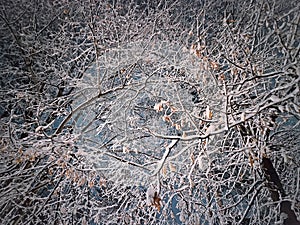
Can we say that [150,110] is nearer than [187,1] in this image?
Yes

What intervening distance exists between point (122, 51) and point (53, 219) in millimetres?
3049

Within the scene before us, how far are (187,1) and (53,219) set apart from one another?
16.1ft

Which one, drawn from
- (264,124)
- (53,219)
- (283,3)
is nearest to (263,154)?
(264,124)

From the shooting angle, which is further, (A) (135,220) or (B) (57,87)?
(B) (57,87)

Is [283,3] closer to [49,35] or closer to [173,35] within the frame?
[173,35]

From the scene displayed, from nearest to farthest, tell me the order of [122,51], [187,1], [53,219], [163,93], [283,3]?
[283,3]
[53,219]
[163,93]
[122,51]
[187,1]

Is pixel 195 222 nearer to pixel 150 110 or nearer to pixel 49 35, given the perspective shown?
pixel 150 110

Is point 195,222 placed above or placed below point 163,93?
below

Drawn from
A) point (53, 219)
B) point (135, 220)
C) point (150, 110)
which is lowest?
point (53, 219)

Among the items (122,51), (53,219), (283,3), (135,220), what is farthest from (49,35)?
(283,3)

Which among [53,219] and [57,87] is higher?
[57,87]

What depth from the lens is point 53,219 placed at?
439 centimetres

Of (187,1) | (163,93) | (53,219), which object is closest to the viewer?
(53,219)

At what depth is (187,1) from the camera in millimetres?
6324
